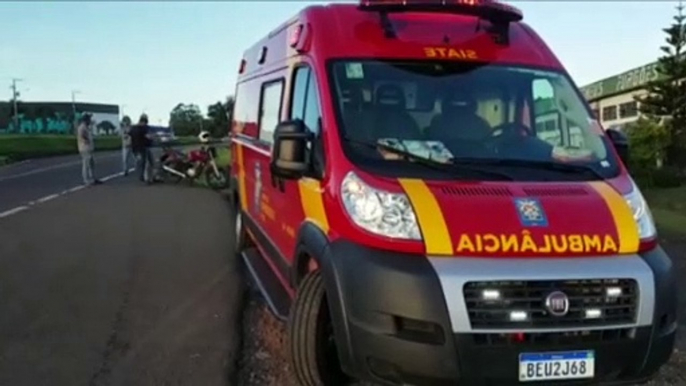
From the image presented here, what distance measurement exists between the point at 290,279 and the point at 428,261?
170 cm

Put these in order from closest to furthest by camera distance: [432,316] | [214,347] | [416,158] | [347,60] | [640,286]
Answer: [432,316] → [640,286] → [416,158] → [347,60] → [214,347]

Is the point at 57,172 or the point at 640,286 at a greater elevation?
the point at 640,286

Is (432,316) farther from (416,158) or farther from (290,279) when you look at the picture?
(290,279)

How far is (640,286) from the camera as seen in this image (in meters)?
4.26

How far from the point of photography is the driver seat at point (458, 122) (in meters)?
5.13

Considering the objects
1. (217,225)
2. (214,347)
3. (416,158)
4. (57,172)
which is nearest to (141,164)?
(57,172)

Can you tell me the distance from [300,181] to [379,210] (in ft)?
3.52

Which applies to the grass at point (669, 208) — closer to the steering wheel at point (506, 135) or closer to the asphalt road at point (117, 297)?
the asphalt road at point (117, 297)

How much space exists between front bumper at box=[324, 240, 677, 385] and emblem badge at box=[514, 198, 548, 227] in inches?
8.8

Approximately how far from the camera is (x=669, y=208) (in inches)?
651

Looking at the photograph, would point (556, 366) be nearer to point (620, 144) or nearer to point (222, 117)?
point (620, 144)

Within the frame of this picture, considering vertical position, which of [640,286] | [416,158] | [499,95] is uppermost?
[499,95]

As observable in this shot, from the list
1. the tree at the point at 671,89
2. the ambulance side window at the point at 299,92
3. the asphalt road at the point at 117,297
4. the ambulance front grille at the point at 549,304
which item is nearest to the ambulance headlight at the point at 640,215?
the ambulance front grille at the point at 549,304

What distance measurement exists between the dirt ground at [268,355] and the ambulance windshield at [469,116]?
1.62 meters
